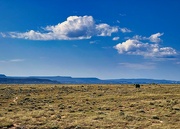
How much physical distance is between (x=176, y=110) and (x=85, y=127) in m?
15.0

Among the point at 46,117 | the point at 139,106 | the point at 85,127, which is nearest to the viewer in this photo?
the point at 85,127

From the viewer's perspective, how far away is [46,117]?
3170cm

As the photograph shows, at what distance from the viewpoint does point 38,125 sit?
90.4ft

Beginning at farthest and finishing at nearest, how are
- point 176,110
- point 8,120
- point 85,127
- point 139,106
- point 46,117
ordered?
point 139,106, point 176,110, point 46,117, point 8,120, point 85,127

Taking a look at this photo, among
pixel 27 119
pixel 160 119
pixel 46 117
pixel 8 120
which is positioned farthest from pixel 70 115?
pixel 160 119

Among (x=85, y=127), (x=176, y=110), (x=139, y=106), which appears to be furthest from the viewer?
(x=139, y=106)

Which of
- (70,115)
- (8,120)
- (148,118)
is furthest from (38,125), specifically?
(148,118)

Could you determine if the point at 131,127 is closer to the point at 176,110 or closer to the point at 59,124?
the point at 59,124

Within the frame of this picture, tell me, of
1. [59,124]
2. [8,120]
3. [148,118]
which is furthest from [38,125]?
[148,118]

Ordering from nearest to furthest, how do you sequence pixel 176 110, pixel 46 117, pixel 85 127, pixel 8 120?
pixel 85 127 < pixel 8 120 < pixel 46 117 < pixel 176 110

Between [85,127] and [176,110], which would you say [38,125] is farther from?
[176,110]

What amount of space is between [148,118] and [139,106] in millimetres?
9589

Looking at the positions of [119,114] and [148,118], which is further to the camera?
[119,114]

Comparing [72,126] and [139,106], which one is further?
A: [139,106]
